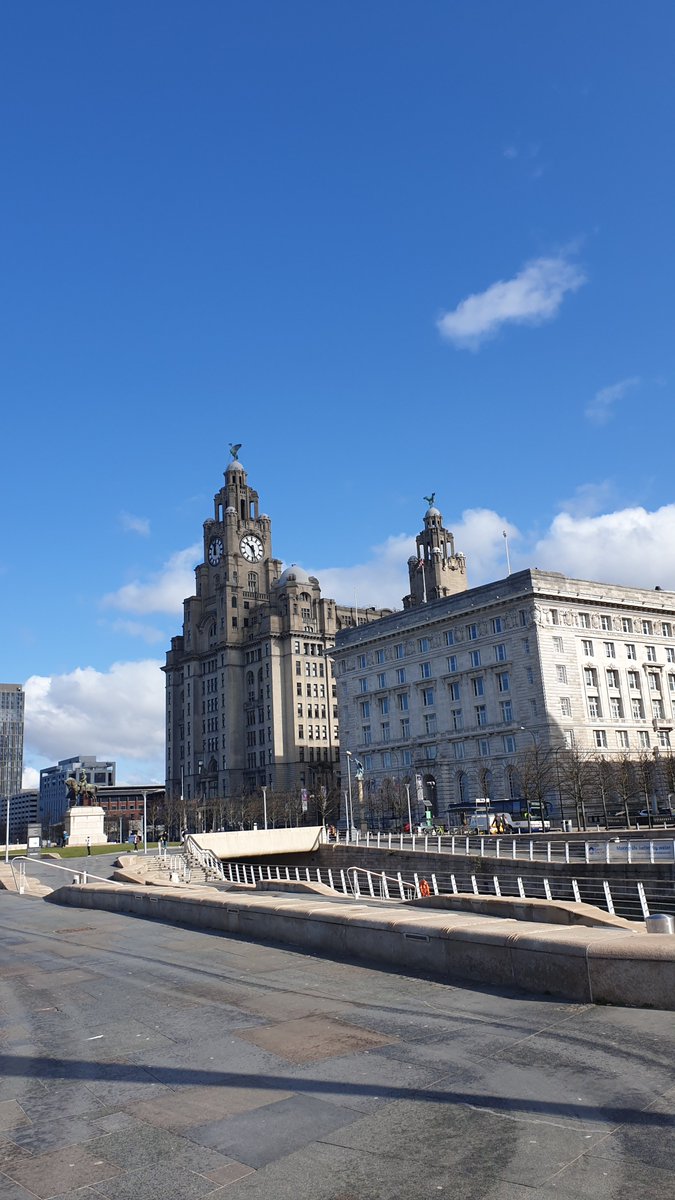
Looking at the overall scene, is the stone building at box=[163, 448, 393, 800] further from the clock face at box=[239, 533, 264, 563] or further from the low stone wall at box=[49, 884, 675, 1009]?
the low stone wall at box=[49, 884, 675, 1009]

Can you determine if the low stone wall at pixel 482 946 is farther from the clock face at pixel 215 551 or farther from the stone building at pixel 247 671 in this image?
the clock face at pixel 215 551

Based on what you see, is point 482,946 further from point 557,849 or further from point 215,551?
point 215,551

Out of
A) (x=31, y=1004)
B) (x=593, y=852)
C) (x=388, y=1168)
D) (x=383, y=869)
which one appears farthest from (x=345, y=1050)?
(x=383, y=869)

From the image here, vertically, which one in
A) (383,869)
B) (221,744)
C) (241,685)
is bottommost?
(383,869)

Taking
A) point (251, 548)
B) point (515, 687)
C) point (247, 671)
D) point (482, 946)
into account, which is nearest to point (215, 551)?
point (251, 548)

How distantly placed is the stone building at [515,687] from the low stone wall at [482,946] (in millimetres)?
66219

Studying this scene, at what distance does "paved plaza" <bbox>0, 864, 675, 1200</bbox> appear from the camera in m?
6.50

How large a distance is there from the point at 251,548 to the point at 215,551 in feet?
23.0

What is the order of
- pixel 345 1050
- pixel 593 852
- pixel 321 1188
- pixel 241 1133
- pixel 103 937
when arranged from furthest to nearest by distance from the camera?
1. pixel 593 852
2. pixel 103 937
3. pixel 345 1050
4. pixel 241 1133
5. pixel 321 1188

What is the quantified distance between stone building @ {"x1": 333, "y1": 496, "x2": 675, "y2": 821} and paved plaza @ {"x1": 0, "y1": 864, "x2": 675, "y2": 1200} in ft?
237

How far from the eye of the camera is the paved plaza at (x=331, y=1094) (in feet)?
21.3

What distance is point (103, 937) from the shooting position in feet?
66.9

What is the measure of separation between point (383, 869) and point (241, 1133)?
55.7m

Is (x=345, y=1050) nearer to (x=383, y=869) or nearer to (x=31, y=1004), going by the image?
(x=31, y=1004)
